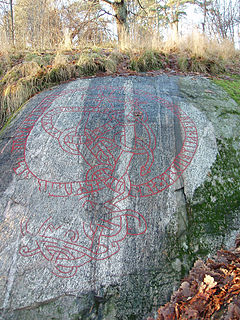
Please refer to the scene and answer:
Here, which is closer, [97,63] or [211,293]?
[211,293]

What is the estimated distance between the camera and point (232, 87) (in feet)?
14.1

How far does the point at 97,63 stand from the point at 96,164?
2480 mm

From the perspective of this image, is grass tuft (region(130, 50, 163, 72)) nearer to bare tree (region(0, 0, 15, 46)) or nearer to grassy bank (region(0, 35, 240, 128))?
grassy bank (region(0, 35, 240, 128))

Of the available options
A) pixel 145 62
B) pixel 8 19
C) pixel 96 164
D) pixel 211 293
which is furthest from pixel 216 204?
pixel 8 19

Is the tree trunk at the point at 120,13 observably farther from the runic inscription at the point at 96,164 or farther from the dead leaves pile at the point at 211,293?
the dead leaves pile at the point at 211,293

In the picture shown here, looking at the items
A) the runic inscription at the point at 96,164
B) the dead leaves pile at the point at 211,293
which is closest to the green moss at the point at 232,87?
the runic inscription at the point at 96,164

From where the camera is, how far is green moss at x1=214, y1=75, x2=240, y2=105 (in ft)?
13.1

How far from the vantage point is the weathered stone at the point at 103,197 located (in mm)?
2166

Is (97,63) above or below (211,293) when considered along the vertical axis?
Answer: above

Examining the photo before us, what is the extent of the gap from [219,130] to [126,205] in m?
1.58

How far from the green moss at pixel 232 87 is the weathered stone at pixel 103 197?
0.38 meters

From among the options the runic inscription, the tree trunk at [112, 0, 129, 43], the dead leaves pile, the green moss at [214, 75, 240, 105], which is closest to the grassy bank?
the green moss at [214, 75, 240, 105]

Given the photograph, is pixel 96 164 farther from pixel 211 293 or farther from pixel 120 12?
pixel 120 12

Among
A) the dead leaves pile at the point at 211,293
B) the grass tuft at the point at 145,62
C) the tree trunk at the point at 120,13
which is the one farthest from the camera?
the tree trunk at the point at 120,13
